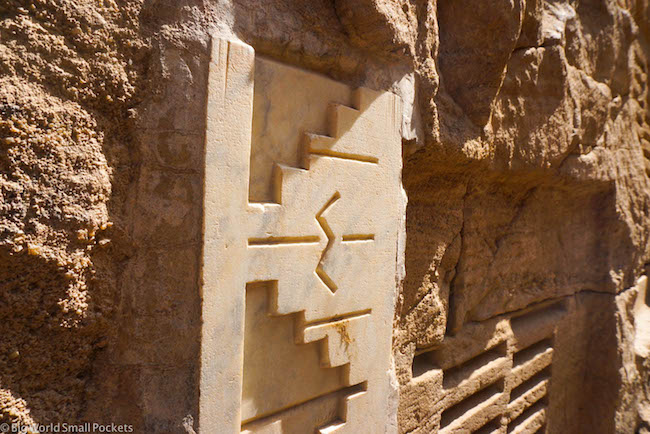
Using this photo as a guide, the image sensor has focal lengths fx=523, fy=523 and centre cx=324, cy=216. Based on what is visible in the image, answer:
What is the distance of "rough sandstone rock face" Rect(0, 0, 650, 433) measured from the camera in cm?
83

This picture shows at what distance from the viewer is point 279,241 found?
3.43 ft

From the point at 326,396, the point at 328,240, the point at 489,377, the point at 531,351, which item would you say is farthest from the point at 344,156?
the point at 531,351

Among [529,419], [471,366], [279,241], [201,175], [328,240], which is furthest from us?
[529,419]

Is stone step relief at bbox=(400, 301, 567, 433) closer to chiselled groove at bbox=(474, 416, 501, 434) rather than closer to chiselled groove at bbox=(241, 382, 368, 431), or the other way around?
chiselled groove at bbox=(474, 416, 501, 434)

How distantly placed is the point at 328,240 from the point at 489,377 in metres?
1.43

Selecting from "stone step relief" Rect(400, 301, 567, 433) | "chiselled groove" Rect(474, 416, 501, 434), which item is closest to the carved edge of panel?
"stone step relief" Rect(400, 301, 567, 433)

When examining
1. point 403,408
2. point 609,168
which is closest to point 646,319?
point 609,168

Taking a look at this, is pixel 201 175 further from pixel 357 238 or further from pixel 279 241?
pixel 357 238

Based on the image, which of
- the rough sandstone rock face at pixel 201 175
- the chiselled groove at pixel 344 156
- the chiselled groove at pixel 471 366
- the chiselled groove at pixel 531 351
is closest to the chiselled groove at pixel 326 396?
the rough sandstone rock face at pixel 201 175

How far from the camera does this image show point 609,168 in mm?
2693

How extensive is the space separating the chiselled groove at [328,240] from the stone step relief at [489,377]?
80 cm

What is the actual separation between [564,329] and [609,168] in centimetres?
88

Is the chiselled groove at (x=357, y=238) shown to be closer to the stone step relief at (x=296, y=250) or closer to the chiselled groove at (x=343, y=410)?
the stone step relief at (x=296, y=250)

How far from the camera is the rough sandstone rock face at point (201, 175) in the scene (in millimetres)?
831
